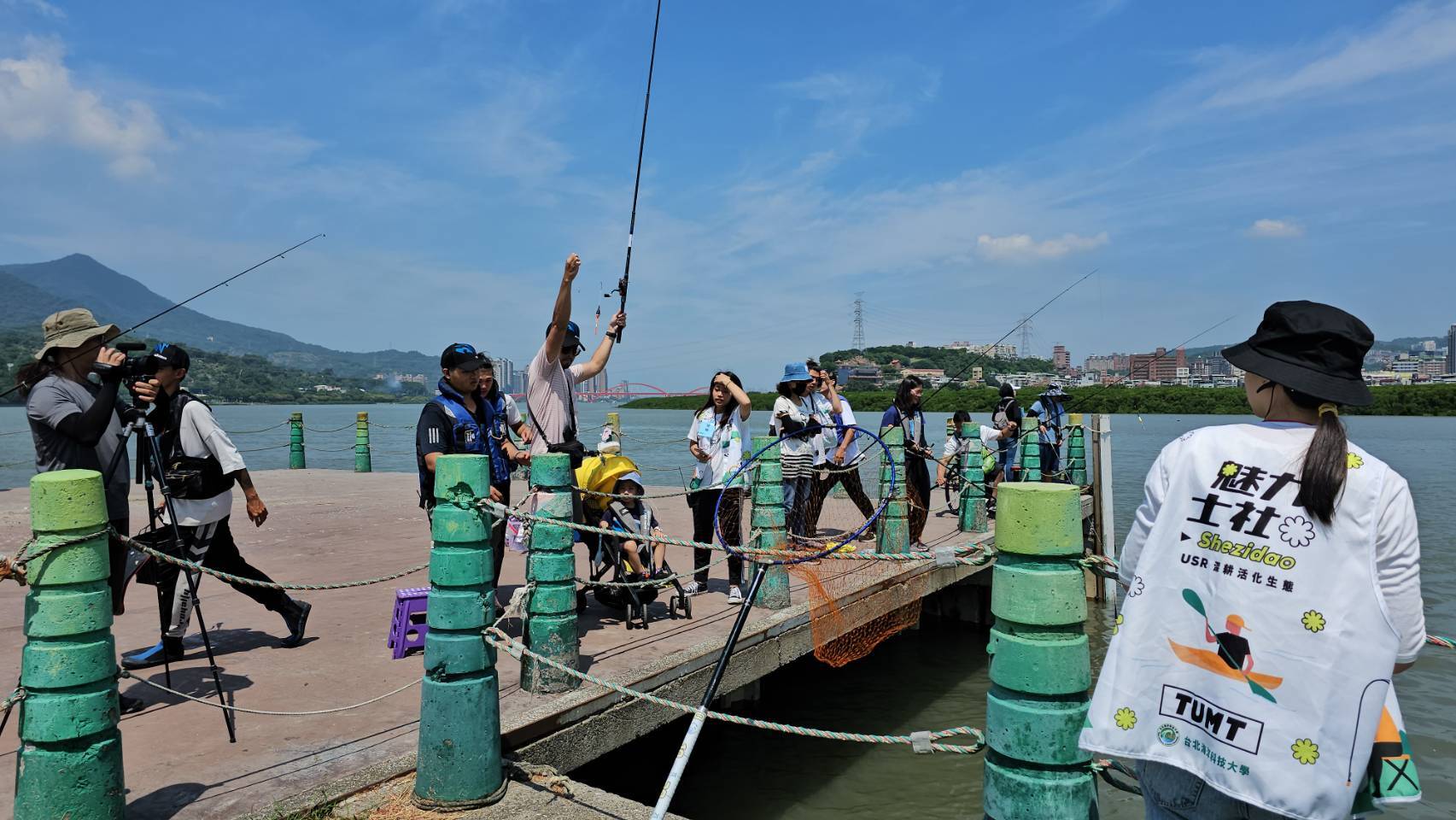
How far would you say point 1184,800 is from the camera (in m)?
2.15

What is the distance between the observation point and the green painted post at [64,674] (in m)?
2.98

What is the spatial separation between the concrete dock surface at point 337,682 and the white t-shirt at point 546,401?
1282 millimetres

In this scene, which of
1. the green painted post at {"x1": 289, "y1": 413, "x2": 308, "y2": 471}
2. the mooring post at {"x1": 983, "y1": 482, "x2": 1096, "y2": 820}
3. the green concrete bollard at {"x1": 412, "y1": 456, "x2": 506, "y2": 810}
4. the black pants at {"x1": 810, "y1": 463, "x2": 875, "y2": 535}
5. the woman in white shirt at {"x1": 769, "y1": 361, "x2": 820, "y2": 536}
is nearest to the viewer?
the mooring post at {"x1": 983, "y1": 482, "x2": 1096, "y2": 820}

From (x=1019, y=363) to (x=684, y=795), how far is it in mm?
15506

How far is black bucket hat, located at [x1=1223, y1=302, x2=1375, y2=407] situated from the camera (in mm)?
2084

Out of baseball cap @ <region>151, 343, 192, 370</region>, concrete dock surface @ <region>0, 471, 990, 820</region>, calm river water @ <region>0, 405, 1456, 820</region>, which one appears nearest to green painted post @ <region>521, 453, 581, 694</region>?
concrete dock surface @ <region>0, 471, 990, 820</region>

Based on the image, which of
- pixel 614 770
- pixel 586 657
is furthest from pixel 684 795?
pixel 586 657

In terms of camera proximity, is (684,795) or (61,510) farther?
(684,795)

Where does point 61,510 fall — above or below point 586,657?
above

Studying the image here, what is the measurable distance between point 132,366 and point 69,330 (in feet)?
1.11

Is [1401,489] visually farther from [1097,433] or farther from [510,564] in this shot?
[1097,433]

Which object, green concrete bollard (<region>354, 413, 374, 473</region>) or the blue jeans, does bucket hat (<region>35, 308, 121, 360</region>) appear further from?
green concrete bollard (<region>354, 413, 374, 473</region>)

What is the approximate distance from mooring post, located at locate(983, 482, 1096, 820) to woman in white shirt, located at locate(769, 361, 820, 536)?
515 cm

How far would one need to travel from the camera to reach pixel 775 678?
29.5ft
